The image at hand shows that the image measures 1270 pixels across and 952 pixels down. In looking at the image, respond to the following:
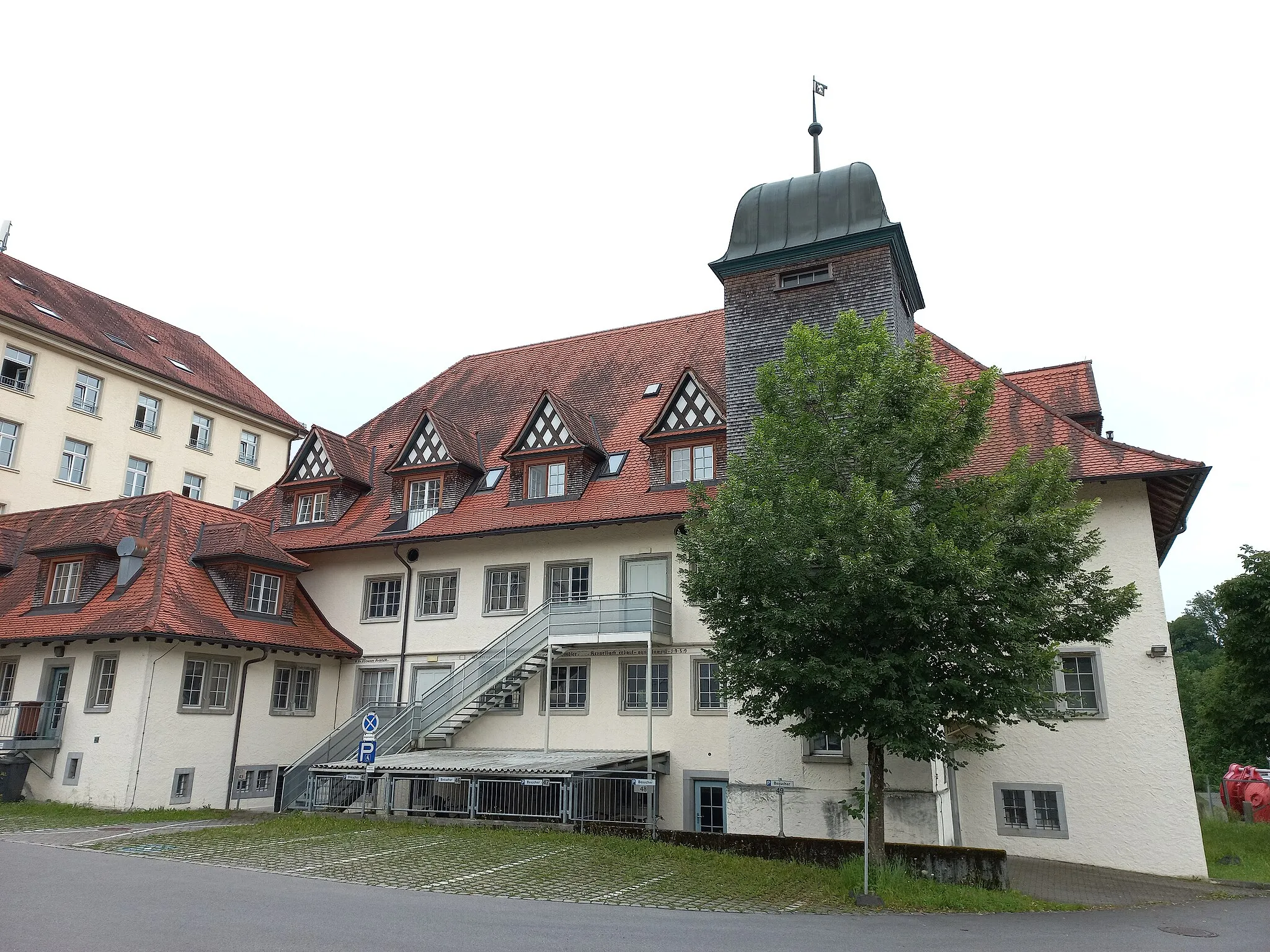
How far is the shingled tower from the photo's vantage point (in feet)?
70.5

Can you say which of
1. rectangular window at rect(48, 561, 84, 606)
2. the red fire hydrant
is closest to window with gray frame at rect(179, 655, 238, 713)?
rectangular window at rect(48, 561, 84, 606)

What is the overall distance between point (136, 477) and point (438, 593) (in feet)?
58.7

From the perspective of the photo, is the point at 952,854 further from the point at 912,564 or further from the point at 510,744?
the point at 510,744

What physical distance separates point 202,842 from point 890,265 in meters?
18.1

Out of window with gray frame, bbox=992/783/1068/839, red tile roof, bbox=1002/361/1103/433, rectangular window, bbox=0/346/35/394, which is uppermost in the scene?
rectangular window, bbox=0/346/35/394

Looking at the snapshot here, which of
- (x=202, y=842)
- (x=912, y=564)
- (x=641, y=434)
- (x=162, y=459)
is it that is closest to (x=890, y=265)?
(x=641, y=434)

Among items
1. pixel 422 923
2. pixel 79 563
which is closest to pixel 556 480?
pixel 79 563

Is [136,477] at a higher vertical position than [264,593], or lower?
higher

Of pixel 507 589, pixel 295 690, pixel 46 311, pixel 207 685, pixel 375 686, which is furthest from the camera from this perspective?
pixel 46 311

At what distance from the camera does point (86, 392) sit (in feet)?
113

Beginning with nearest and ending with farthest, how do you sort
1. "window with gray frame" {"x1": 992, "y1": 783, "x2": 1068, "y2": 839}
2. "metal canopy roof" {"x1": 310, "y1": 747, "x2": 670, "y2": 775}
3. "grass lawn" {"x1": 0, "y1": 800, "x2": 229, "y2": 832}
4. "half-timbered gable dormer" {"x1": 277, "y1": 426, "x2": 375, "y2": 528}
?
"window with gray frame" {"x1": 992, "y1": 783, "x2": 1068, "y2": 839} < "grass lawn" {"x1": 0, "y1": 800, "x2": 229, "y2": 832} < "metal canopy roof" {"x1": 310, "y1": 747, "x2": 670, "y2": 775} < "half-timbered gable dormer" {"x1": 277, "y1": 426, "x2": 375, "y2": 528}

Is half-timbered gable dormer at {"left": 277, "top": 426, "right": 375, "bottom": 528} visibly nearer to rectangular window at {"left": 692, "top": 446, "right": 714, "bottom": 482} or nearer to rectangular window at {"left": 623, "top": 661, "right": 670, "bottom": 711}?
rectangular window at {"left": 623, "top": 661, "right": 670, "bottom": 711}

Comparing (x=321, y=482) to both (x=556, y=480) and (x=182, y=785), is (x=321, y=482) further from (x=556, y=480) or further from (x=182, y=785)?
(x=182, y=785)

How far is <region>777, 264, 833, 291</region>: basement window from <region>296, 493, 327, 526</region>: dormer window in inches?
589
